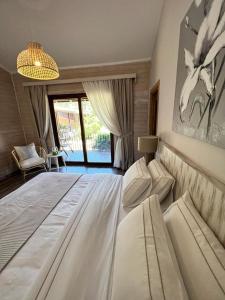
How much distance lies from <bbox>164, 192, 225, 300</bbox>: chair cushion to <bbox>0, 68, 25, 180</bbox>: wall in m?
4.15

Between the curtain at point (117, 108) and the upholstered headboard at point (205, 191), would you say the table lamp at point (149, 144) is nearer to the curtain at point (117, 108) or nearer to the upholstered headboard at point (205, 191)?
the upholstered headboard at point (205, 191)

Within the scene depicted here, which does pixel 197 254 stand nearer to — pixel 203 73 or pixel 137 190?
pixel 137 190

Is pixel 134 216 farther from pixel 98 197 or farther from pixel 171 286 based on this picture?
pixel 98 197

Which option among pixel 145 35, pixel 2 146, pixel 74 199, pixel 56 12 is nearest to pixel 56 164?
pixel 2 146

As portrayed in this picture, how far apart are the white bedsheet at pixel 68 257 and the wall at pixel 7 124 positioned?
10.5 feet

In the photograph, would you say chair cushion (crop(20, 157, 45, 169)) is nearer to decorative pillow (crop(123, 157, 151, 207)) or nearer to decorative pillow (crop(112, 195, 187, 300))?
decorative pillow (crop(123, 157, 151, 207))

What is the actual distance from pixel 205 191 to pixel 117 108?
2.96 metres

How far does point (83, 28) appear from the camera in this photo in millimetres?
2471

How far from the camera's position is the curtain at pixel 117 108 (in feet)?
11.0

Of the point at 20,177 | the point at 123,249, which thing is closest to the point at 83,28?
the point at 123,249

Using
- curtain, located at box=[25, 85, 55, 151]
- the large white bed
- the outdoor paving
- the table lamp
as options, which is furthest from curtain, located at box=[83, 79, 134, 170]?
the large white bed

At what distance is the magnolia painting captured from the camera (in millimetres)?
721

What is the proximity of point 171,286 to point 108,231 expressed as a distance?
64 centimetres

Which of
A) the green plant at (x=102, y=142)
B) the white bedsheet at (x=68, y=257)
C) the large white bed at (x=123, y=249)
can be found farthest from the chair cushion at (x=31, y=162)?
the white bedsheet at (x=68, y=257)
